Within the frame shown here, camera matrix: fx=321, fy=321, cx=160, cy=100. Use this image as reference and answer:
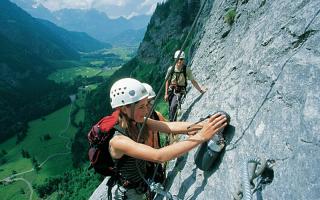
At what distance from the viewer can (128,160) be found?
610 centimetres

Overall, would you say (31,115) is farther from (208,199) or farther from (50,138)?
(208,199)

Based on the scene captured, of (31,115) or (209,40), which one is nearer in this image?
(209,40)

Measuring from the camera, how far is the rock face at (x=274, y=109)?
155 inches

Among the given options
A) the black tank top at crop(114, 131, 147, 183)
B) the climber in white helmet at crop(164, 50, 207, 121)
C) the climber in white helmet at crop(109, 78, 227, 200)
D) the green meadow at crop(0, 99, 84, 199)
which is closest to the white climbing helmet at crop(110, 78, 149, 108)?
the climber in white helmet at crop(109, 78, 227, 200)

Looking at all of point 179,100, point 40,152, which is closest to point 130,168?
point 179,100

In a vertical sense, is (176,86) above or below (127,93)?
below

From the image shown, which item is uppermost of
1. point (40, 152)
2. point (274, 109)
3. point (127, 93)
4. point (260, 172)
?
point (127, 93)

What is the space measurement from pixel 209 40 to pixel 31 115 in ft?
600

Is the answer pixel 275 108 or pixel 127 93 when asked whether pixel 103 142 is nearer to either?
pixel 127 93

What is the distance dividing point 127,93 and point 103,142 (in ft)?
3.48

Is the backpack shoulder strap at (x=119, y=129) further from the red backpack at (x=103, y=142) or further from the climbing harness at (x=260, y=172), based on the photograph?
the climbing harness at (x=260, y=172)

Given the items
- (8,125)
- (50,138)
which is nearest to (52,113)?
(8,125)

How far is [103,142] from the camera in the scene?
585 centimetres

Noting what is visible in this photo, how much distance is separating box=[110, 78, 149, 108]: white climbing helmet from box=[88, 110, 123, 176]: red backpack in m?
0.33
